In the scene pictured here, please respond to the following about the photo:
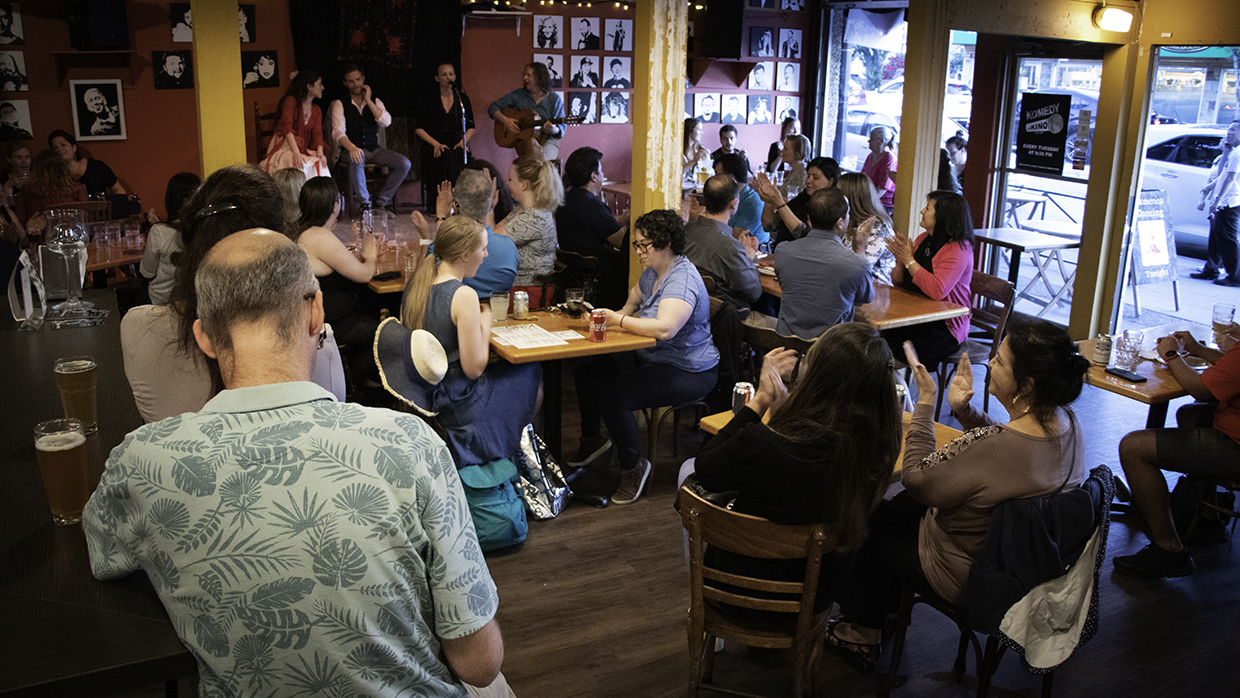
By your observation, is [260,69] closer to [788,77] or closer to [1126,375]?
[788,77]

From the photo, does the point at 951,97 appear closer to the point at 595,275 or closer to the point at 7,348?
the point at 595,275

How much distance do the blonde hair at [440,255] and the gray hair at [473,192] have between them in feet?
4.35

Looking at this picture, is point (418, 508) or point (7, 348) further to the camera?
point (7, 348)

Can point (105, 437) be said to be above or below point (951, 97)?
below

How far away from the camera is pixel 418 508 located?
4.66 feet

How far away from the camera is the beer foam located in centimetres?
175

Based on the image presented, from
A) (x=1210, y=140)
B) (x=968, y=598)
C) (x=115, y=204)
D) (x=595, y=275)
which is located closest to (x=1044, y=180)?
(x=1210, y=140)

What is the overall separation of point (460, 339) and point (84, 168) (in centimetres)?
540

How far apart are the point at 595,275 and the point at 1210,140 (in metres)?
5.04

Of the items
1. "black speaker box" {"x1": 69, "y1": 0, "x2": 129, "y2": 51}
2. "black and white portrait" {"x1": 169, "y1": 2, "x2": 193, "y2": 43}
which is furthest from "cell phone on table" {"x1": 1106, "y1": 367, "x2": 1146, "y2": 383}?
"black and white portrait" {"x1": 169, "y1": 2, "x2": 193, "y2": 43}

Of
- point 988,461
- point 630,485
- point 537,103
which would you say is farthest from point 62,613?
point 537,103

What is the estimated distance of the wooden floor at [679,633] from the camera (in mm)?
3213

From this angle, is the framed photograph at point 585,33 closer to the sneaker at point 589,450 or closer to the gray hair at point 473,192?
the gray hair at point 473,192

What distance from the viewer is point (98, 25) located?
28.0 feet
